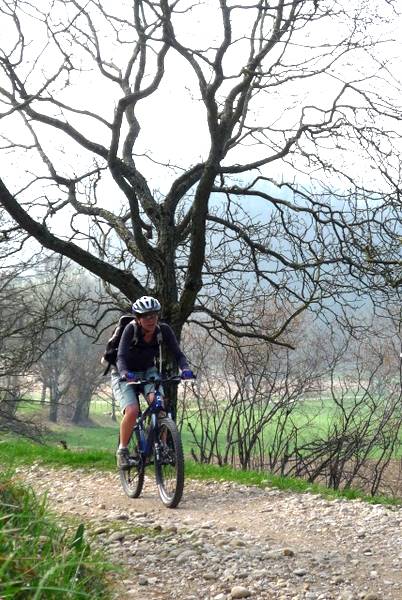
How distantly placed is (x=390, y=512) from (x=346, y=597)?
2.95 meters

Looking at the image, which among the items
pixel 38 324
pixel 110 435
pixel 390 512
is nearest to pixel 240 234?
pixel 38 324

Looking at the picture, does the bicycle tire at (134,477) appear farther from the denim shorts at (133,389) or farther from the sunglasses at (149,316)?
the sunglasses at (149,316)

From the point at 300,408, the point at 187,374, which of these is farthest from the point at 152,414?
the point at 300,408

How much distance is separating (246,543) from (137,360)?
2.57m

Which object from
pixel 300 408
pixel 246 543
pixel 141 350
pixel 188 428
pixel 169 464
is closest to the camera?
pixel 246 543

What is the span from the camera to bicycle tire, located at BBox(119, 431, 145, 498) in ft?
27.5

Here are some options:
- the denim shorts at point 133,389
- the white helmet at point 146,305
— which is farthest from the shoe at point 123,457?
the white helmet at point 146,305

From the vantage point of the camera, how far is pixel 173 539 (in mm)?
6398

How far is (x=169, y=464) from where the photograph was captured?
313 inches

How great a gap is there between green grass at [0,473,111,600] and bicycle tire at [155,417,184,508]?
2.75 meters

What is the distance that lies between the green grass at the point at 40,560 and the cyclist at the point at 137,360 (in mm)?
2996

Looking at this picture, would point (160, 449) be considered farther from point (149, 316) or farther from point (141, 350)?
point (149, 316)

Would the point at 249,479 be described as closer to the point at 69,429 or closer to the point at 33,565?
the point at 33,565

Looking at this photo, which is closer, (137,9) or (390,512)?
(390,512)
